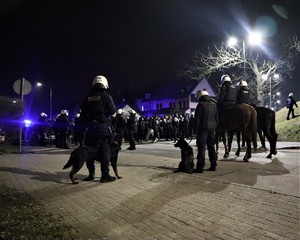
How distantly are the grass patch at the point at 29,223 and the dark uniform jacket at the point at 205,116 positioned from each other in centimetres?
440

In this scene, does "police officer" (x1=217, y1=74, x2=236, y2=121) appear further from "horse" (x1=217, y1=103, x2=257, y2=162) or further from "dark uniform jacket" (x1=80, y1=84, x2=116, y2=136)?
"dark uniform jacket" (x1=80, y1=84, x2=116, y2=136)

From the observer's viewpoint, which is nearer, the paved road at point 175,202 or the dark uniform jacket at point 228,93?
the paved road at point 175,202

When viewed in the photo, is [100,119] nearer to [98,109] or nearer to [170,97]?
[98,109]

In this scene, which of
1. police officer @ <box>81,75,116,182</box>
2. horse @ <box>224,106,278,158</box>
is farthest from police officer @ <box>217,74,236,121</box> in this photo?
police officer @ <box>81,75,116,182</box>

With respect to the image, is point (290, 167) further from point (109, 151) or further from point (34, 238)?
point (34, 238)

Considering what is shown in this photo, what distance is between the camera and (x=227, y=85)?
9766mm

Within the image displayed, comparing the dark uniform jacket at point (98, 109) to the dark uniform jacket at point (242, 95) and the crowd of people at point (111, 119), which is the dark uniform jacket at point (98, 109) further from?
the dark uniform jacket at point (242, 95)

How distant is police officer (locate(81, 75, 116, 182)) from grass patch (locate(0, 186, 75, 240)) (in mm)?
1854

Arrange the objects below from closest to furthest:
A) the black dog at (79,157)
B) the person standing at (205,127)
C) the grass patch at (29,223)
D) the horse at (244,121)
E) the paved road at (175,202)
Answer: the grass patch at (29,223) < the paved road at (175,202) < the black dog at (79,157) < the person standing at (205,127) < the horse at (244,121)

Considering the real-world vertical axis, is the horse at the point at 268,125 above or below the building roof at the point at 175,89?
below

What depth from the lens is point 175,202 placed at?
5.07 m

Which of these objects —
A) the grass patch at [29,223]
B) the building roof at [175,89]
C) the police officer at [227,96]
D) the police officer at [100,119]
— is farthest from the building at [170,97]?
the grass patch at [29,223]

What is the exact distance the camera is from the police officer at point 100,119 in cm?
671

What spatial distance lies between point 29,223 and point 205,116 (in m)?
5.12
